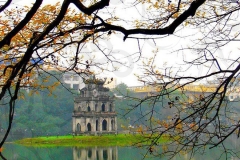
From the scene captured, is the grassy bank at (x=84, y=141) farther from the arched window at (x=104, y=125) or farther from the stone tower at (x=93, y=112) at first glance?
the arched window at (x=104, y=125)

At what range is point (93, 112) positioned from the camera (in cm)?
3572

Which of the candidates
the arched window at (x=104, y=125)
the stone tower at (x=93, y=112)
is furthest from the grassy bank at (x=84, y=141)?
the arched window at (x=104, y=125)

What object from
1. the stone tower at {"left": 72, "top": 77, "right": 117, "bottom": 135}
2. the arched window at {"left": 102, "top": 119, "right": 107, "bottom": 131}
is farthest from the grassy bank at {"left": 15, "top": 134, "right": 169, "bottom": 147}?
the arched window at {"left": 102, "top": 119, "right": 107, "bottom": 131}

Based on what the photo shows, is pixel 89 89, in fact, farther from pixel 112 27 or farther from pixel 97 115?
pixel 112 27

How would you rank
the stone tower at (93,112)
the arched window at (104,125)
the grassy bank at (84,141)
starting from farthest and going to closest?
1. the arched window at (104,125)
2. the stone tower at (93,112)
3. the grassy bank at (84,141)

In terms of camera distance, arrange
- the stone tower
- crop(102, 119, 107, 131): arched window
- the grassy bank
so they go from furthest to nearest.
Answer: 1. crop(102, 119, 107, 131): arched window
2. the stone tower
3. the grassy bank

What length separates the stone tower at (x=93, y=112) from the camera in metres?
35.6

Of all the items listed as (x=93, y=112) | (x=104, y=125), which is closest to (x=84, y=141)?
(x=93, y=112)

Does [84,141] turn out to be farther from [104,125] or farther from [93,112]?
[104,125]

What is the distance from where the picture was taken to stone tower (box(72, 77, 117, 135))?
1400 inches

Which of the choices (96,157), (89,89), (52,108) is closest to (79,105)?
(89,89)

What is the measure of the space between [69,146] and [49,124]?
9.03m

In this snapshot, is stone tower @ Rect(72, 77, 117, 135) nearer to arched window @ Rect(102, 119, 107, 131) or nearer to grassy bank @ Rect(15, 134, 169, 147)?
arched window @ Rect(102, 119, 107, 131)

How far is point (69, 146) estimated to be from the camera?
→ 29547 millimetres
